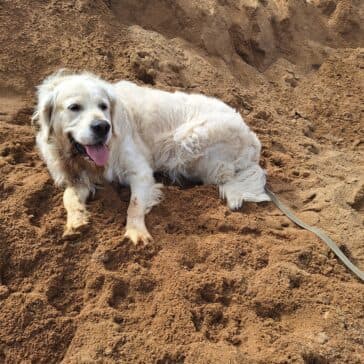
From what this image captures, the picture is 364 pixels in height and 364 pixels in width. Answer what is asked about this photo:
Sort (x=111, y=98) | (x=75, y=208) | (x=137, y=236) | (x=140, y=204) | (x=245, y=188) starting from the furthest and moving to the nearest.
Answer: (x=245, y=188) < (x=111, y=98) < (x=140, y=204) < (x=75, y=208) < (x=137, y=236)

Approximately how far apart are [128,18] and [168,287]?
467 centimetres

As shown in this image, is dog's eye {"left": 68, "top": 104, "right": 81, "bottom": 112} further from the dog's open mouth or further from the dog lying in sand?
the dog's open mouth

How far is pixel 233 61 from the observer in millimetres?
7328

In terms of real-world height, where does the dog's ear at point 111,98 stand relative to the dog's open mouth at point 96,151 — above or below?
above

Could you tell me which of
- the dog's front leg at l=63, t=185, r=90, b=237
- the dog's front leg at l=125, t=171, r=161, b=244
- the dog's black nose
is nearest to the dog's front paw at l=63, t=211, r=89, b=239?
the dog's front leg at l=63, t=185, r=90, b=237

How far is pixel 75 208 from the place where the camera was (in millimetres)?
4066

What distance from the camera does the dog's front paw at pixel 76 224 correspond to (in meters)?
3.83

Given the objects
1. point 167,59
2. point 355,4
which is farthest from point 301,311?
point 355,4

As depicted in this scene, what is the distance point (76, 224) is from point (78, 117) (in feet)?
2.96

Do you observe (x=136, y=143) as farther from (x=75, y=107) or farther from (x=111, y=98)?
(x=75, y=107)

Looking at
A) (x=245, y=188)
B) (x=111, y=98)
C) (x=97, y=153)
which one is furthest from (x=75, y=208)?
(x=245, y=188)

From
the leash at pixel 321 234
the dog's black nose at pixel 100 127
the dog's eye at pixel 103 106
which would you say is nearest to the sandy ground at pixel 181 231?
the leash at pixel 321 234

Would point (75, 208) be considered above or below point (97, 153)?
below

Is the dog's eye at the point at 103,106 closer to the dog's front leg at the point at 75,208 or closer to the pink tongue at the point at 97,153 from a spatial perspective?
the pink tongue at the point at 97,153
